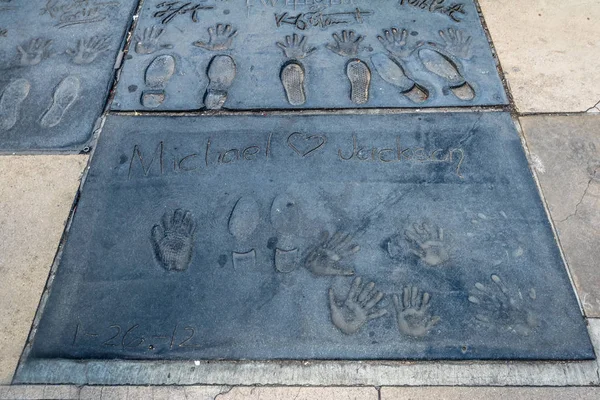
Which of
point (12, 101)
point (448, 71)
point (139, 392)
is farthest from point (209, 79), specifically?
point (139, 392)

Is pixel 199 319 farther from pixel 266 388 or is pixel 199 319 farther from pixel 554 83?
pixel 554 83

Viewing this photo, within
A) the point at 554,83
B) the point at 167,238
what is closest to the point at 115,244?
the point at 167,238

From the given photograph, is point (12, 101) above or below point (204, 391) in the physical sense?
above

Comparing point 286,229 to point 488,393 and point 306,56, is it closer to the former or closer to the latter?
point 488,393

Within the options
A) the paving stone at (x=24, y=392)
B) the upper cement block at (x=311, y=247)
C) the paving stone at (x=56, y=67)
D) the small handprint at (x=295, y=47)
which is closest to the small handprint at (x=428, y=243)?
the upper cement block at (x=311, y=247)

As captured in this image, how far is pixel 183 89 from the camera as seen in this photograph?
8.48 ft

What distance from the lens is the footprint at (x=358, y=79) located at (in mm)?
2508

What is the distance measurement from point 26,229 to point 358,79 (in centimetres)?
183

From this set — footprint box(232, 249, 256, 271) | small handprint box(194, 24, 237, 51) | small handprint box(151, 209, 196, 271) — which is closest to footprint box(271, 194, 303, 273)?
footprint box(232, 249, 256, 271)

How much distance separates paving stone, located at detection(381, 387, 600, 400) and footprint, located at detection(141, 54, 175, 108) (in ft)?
A: 6.11

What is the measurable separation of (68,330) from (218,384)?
644 millimetres

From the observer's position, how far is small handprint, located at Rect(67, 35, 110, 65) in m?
2.78

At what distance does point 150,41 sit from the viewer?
287 cm

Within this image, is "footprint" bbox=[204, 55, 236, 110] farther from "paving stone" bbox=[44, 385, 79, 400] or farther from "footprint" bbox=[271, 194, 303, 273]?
"paving stone" bbox=[44, 385, 79, 400]
